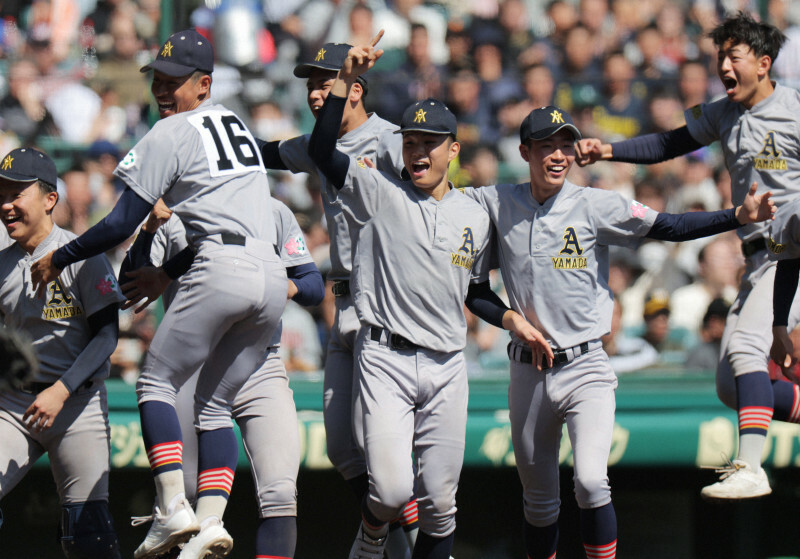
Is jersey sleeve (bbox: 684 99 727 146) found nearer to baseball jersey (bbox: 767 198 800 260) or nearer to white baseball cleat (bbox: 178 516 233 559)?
baseball jersey (bbox: 767 198 800 260)

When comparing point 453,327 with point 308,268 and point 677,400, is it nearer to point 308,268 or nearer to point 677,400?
point 308,268

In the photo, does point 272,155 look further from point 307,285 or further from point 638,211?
point 638,211

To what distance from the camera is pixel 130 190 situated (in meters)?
3.68

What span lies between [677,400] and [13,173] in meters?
3.59

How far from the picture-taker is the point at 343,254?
428 centimetres

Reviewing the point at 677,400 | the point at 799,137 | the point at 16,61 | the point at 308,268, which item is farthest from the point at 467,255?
the point at 16,61

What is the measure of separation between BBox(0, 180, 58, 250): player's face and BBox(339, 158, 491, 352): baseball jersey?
117cm

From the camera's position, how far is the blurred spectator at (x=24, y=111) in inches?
241

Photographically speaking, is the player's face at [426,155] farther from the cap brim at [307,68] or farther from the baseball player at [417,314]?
the cap brim at [307,68]

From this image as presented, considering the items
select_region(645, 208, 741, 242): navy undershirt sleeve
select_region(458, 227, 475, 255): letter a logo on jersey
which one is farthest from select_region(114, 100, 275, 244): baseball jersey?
select_region(645, 208, 741, 242): navy undershirt sleeve

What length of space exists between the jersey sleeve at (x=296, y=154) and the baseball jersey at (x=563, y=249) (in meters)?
0.74

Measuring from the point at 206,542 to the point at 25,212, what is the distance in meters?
1.43

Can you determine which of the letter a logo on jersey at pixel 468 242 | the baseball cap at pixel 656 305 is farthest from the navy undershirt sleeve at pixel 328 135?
the baseball cap at pixel 656 305

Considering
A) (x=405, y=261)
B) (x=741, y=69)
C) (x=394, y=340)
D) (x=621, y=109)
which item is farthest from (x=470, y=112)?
(x=394, y=340)
